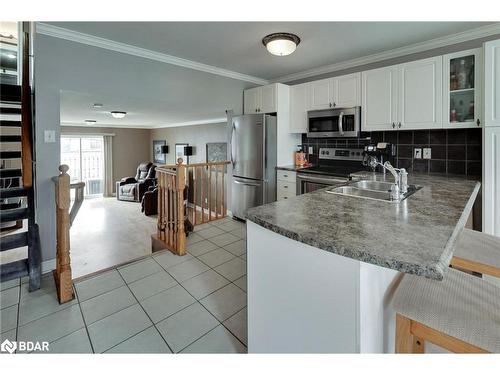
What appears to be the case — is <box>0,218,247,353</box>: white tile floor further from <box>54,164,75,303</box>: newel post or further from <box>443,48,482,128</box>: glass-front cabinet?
<box>443,48,482,128</box>: glass-front cabinet

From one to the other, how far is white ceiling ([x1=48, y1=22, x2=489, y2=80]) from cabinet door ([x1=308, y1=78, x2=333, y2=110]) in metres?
0.30

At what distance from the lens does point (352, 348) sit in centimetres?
90

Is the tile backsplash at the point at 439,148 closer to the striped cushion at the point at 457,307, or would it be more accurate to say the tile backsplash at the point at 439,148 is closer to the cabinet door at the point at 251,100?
the cabinet door at the point at 251,100

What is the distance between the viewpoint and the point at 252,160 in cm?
391

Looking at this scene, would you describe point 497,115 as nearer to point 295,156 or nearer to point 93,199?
point 295,156

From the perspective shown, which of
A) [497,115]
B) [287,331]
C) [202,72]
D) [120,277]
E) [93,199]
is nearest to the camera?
[287,331]

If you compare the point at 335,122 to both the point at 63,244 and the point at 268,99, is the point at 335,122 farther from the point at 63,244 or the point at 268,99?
the point at 63,244

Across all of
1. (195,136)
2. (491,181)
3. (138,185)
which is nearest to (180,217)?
(491,181)

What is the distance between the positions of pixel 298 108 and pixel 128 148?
7.06 metres

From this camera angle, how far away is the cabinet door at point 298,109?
12.4 ft

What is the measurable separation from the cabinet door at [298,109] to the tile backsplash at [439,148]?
2.87 feet

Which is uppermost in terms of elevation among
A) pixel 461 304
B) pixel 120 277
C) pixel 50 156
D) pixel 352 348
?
pixel 50 156

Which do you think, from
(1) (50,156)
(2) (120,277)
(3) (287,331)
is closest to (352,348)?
(3) (287,331)
